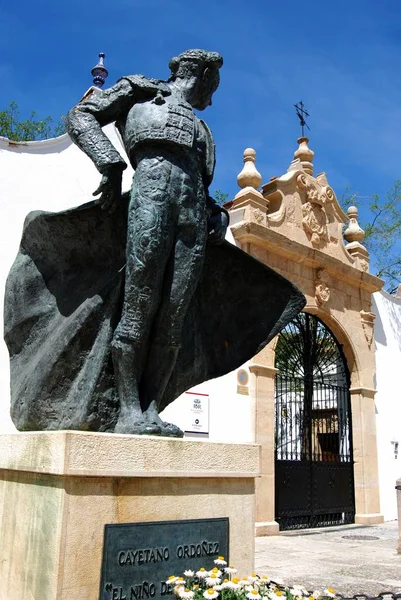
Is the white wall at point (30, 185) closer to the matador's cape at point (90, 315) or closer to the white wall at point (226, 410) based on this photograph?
the white wall at point (226, 410)

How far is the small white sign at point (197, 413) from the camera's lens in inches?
303

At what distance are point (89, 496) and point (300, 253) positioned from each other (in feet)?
26.9

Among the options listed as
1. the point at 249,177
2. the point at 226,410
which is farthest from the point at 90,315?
the point at 249,177

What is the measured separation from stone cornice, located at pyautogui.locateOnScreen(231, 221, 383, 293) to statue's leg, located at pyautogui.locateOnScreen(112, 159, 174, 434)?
21.6ft

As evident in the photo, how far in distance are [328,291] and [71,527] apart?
879cm

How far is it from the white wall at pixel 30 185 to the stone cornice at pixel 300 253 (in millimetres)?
2315

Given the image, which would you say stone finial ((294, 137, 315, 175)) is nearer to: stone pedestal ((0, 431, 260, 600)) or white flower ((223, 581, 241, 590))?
stone pedestal ((0, 431, 260, 600))

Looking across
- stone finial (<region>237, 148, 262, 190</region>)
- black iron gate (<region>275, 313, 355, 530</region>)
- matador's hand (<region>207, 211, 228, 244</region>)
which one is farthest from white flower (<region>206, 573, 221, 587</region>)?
stone finial (<region>237, 148, 262, 190</region>)

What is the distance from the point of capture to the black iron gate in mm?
9219

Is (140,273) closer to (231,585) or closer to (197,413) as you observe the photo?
(231,585)

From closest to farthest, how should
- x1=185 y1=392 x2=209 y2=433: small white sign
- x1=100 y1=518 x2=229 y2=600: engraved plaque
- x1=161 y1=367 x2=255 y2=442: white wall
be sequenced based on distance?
x1=100 y1=518 x2=229 y2=600: engraved plaque → x1=185 y1=392 x2=209 y2=433: small white sign → x1=161 y1=367 x2=255 y2=442: white wall

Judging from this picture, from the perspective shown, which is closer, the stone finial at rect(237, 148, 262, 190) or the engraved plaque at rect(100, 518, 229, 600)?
the engraved plaque at rect(100, 518, 229, 600)

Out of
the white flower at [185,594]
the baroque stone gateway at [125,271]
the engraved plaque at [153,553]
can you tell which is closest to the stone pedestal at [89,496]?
the engraved plaque at [153,553]

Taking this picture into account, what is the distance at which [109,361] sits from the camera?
2502mm
